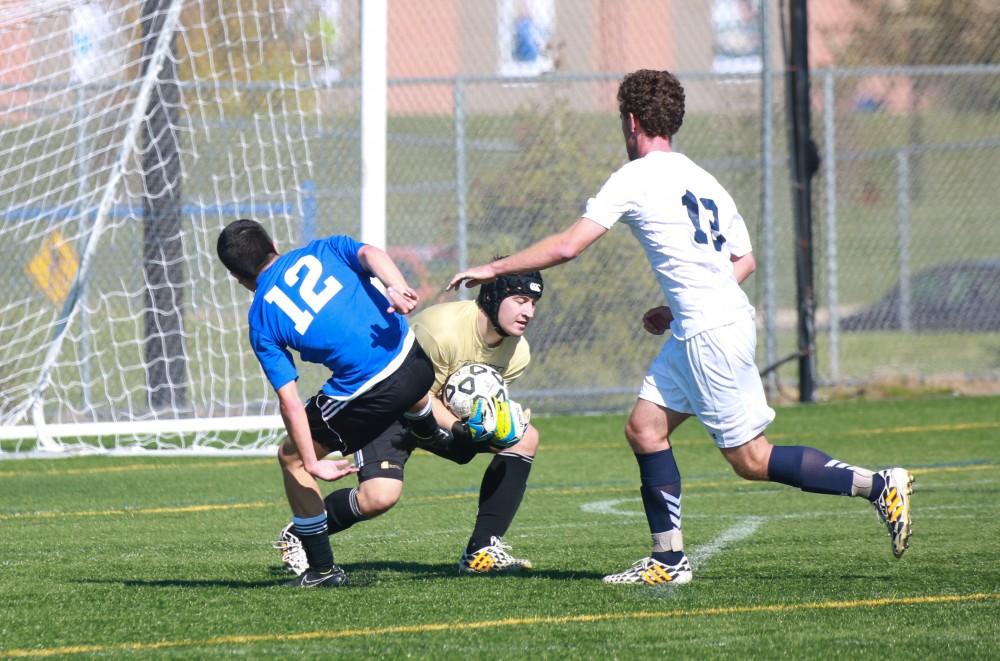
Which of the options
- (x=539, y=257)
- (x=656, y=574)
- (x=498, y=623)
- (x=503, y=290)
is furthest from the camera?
(x=503, y=290)

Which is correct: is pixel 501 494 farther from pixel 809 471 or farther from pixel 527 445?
pixel 809 471

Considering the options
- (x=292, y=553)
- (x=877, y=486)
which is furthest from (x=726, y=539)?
(x=292, y=553)

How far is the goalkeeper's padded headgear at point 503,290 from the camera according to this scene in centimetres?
665

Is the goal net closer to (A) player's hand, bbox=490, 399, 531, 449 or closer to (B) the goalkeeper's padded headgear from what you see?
(B) the goalkeeper's padded headgear

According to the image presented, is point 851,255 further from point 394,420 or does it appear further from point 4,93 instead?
point 394,420

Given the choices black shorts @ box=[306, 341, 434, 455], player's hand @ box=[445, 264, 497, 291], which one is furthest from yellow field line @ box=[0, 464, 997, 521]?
player's hand @ box=[445, 264, 497, 291]

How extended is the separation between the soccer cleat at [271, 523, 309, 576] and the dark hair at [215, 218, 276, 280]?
1.18 meters

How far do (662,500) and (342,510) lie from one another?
1.37 m

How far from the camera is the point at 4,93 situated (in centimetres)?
1120

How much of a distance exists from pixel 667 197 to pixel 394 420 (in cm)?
140

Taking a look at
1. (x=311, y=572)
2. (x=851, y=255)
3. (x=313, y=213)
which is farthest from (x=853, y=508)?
(x=851, y=255)

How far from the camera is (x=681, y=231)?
584cm

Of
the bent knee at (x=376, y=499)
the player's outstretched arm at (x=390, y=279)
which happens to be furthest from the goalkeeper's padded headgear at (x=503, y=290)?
the bent knee at (x=376, y=499)

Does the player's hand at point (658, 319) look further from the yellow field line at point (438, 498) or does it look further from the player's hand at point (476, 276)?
the yellow field line at point (438, 498)
